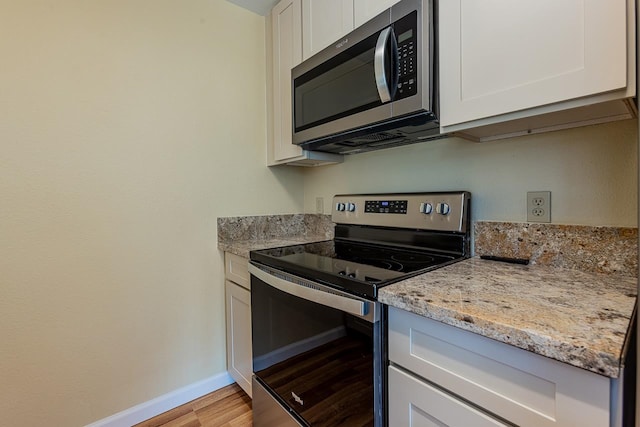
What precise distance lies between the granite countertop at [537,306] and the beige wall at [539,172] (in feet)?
0.75

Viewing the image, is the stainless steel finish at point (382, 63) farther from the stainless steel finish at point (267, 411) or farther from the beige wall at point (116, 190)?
the stainless steel finish at point (267, 411)

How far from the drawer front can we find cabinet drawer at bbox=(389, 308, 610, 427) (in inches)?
0.9

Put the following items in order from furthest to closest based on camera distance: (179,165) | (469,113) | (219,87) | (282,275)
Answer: (219,87)
(179,165)
(282,275)
(469,113)

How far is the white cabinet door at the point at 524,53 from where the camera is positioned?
715 millimetres

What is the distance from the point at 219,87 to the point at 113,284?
121 cm

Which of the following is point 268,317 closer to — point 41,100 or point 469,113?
point 469,113

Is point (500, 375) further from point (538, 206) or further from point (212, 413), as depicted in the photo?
point (212, 413)

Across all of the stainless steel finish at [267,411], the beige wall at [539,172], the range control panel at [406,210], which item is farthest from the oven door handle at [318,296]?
the beige wall at [539,172]

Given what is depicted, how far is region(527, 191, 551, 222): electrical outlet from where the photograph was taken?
3.57ft

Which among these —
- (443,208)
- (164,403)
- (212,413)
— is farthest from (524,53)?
(164,403)

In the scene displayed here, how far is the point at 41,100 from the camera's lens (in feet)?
4.24

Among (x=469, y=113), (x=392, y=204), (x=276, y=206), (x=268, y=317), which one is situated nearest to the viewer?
(x=469, y=113)

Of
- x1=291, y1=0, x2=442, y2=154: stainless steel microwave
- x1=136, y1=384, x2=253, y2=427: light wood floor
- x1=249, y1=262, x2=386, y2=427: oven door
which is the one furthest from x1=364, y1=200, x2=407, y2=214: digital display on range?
x1=136, y1=384, x2=253, y2=427: light wood floor

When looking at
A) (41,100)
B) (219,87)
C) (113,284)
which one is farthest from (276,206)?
(41,100)
